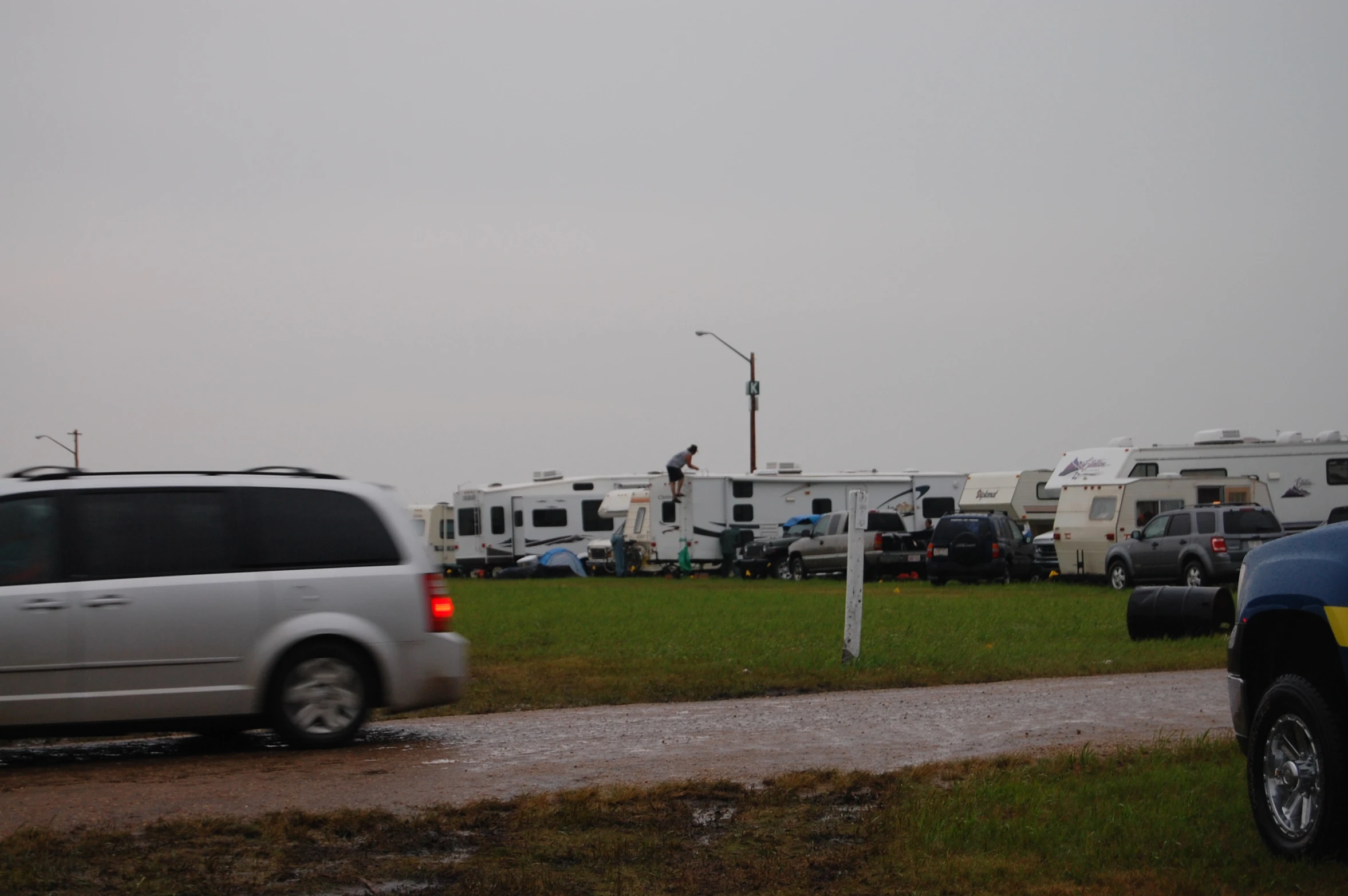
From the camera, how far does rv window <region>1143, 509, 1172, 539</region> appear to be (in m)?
28.9

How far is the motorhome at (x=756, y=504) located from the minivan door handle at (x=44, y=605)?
109ft

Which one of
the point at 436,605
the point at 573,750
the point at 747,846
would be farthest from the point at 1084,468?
the point at 747,846

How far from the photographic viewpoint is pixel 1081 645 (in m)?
17.7

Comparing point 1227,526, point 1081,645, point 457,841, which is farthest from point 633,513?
point 457,841

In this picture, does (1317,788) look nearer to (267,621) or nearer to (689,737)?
(689,737)

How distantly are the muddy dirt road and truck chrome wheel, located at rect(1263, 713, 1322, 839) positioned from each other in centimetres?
302

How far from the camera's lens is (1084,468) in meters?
36.2

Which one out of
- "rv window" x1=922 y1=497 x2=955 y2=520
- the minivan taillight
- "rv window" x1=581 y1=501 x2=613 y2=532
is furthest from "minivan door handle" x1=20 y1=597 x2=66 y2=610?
"rv window" x1=581 y1=501 x2=613 y2=532

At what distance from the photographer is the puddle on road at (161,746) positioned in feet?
34.0

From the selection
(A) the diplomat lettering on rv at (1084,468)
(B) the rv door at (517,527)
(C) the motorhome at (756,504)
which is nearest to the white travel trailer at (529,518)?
(B) the rv door at (517,527)

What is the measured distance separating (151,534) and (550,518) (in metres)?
40.4

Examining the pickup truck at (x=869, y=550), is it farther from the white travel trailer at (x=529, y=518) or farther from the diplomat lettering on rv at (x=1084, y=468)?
the white travel trailer at (x=529, y=518)

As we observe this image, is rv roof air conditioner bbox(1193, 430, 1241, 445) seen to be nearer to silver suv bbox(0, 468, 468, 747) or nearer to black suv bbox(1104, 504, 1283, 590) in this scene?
black suv bbox(1104, 504, 1283, 590)

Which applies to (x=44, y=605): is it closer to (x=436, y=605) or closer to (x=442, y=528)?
(x=436, y=605)
